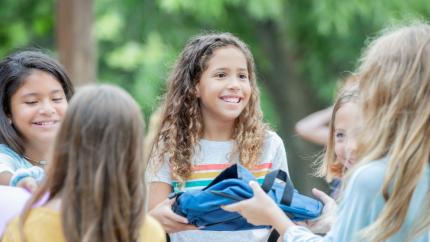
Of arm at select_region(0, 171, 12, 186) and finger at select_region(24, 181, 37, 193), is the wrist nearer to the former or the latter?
finger at select_region(24, 181, 37, 193)

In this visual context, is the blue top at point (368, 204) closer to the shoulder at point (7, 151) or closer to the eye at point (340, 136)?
the eye at point (340, 136)

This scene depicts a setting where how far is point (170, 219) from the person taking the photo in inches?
150

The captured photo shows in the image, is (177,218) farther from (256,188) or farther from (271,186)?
(256,188)

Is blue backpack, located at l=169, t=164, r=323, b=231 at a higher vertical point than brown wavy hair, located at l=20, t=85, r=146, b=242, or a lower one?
lower

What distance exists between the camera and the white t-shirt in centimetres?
405

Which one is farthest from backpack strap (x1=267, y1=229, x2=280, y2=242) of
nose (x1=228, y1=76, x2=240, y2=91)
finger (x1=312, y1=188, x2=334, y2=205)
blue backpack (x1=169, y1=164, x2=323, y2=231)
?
nose (x1=228, y1=76, x2=240, y2=91)

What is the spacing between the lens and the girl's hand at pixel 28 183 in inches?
132

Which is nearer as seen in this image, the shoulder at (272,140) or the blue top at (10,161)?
the blue top at (10,161)

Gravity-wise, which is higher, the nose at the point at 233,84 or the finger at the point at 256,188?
the nose at the point at 233,84

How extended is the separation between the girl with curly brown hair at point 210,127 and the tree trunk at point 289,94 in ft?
A: 32.4

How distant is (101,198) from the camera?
285cm

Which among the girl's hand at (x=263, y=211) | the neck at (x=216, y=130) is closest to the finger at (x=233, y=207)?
the girl's hand at (x=263, y=211)

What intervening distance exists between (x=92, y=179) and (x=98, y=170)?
0.03 metres

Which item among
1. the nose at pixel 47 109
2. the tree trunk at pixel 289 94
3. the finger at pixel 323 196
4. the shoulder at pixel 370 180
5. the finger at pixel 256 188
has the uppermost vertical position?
the nose at pixel 47 109
